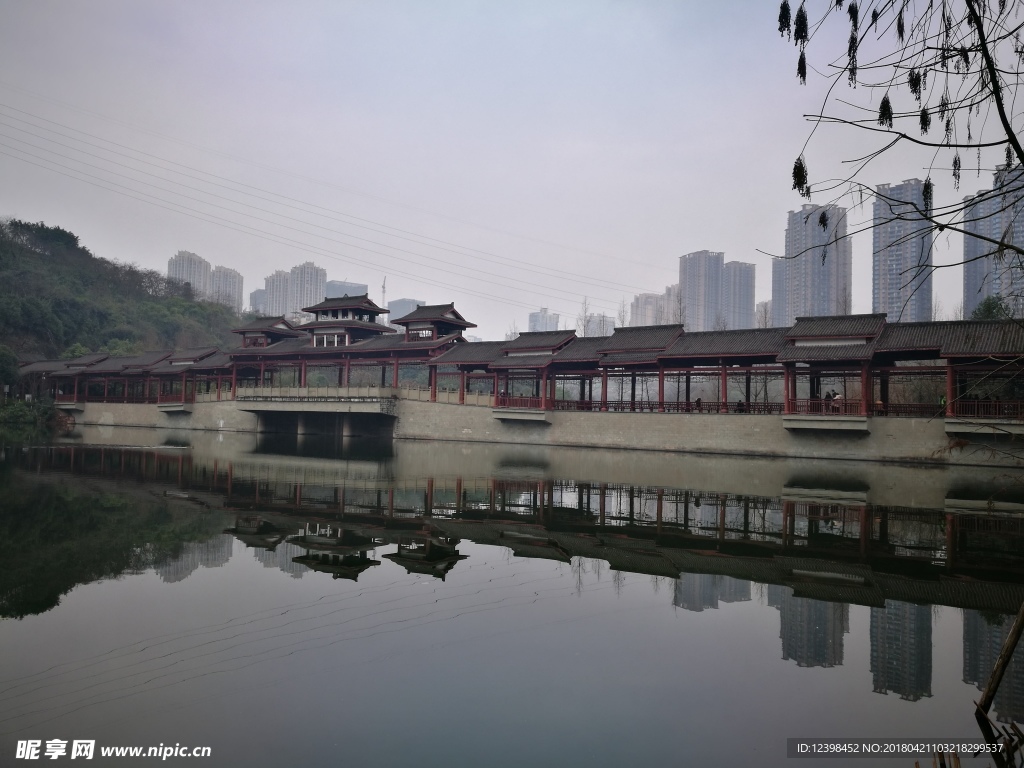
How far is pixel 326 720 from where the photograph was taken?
19.5 ft

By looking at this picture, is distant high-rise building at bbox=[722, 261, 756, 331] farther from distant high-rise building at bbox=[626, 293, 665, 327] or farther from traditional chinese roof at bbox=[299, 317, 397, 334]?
traditional chinese roof at bbox=[299, 317, 397, 334]

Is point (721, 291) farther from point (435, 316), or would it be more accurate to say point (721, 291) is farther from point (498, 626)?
point (498, 626)

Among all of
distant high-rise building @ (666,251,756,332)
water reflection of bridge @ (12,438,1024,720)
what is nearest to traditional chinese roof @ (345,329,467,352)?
water reflection of bridge @ (12,438,1024,720)

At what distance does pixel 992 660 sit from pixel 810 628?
6.14 feet

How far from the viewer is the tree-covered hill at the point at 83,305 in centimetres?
7375

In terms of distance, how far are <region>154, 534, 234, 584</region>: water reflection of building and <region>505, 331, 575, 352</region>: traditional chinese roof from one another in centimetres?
3191

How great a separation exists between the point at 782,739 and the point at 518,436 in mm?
37182

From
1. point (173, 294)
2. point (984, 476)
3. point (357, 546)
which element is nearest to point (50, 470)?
point (357, 546)

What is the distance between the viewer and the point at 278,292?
186000 millimetres

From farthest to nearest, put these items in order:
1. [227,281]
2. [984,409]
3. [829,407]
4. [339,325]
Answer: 1. [227,281]
2. [339,325]
3. [829,407]
4. [984,409]

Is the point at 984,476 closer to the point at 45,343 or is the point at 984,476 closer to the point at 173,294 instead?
the point at 45,343

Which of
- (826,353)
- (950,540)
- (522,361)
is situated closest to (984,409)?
(826,353)

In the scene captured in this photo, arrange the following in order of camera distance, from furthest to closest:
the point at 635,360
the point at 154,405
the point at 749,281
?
1. the point at 749,281
2. the point at 154,405
3. the point at 635,360

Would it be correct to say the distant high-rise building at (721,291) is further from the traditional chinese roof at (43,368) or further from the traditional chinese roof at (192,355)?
the traditional chinese roof at (43,368)
